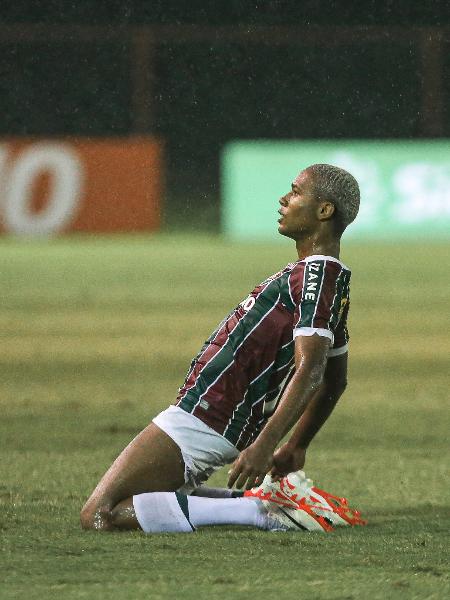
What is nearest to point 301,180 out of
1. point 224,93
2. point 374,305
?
point 374,305

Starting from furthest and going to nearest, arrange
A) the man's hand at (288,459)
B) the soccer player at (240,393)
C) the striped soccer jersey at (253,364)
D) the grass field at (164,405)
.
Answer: the man's hand at (288,459)
the striped soccer jersey at (253,364)
the soccer player at (240,393)
the grass field at (164,405)

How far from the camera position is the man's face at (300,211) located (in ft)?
16.1

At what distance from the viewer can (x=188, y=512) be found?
4.82m

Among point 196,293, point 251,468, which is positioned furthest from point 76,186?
point 251,468

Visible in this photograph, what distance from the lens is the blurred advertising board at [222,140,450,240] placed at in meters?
23.2

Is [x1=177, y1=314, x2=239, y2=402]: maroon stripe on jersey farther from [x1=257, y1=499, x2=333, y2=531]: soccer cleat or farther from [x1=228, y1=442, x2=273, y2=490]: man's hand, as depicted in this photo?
[x1=228, y1=442, x2=273, y2=490]: man's hand

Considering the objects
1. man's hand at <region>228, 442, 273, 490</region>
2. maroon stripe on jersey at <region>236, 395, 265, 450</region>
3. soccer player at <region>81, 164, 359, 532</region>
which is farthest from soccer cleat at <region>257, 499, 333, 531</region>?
man's hand at <region>228, 442, 273, 490</region>

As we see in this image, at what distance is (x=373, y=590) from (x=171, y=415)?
1226 mm

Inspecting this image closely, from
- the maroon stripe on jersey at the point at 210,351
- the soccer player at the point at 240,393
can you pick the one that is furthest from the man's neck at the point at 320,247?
the maroon stripe on jersey at the point at 210,351

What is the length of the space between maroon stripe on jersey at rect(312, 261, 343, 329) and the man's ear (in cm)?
17

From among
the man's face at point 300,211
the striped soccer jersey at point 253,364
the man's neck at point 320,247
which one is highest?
the man's face at point 300,211

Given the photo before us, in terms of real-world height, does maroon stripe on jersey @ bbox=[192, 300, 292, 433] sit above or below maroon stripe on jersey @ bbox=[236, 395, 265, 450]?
above

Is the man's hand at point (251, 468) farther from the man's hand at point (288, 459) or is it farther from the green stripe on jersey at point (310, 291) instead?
the man's hand at point (288, 459)

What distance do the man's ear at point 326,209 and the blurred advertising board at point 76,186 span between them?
59.6 feet
